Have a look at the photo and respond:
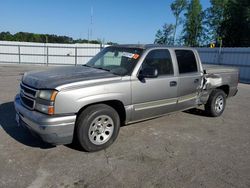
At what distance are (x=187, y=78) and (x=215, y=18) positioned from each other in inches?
1918

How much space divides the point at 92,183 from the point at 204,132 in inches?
119

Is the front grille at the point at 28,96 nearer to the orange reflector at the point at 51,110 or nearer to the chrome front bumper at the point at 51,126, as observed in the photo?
the chrome front bumper at the point at 51,126

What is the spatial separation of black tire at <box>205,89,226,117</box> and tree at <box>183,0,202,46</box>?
156 feet

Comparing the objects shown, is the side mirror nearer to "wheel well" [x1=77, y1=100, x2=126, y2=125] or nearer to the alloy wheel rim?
"wheel well" [x1=77, y1=100, x2=126, y2=125]

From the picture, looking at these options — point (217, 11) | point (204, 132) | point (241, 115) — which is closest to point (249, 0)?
point (217, 11)

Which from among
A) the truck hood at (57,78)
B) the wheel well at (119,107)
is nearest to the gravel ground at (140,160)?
the wheel well at (119,107)

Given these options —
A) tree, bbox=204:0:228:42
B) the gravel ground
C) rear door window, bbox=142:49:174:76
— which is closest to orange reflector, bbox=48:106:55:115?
the gravel ground

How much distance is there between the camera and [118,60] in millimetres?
4680

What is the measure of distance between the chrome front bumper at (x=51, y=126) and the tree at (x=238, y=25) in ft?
119

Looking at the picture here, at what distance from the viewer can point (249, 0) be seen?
110 ft

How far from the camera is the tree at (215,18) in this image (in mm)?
46219

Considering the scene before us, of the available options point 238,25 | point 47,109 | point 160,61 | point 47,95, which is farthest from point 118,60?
point 238,25

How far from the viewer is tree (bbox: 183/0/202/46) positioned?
4894 cm

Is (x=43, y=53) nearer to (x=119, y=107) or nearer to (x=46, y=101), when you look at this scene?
(x=119, y=107)
